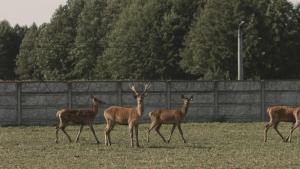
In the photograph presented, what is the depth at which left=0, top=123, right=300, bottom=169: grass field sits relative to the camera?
55.8 feet

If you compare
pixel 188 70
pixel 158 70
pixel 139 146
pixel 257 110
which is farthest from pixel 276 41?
pixel 139 146

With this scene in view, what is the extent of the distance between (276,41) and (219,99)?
1063 inches

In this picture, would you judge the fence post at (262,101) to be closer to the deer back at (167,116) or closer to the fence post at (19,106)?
the fence post at (19,106)

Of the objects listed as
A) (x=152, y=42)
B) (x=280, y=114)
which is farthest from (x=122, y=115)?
(x=152, y=42)

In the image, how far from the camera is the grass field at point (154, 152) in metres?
17.0

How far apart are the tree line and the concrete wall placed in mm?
23636

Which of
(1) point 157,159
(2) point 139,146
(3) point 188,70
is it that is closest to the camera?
(1) point 157,159

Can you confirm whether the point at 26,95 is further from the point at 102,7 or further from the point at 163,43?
the point at 102,7

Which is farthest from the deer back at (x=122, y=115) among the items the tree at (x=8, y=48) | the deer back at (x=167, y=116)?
the tree at (x=8, y=48)

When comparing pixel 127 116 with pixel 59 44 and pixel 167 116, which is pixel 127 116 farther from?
pixel 59 44

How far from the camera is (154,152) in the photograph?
19.9m

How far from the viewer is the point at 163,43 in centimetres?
7175

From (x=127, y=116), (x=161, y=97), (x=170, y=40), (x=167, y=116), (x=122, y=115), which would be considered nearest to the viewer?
(x=127, y=116)

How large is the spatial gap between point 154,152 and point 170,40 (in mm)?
51628
